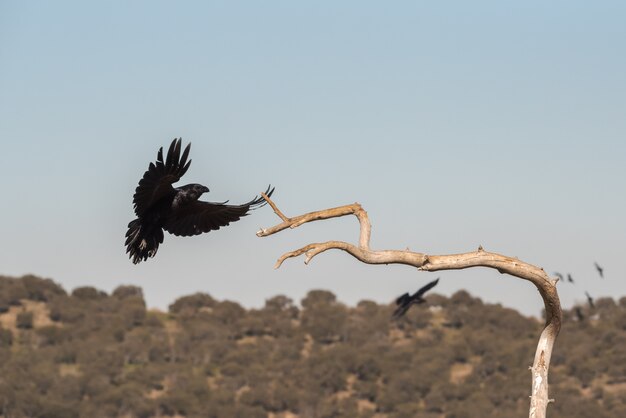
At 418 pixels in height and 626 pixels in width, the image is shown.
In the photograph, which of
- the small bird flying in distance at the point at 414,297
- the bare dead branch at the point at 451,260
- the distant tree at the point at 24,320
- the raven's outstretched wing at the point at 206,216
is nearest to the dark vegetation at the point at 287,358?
the distant tree at the point at 24,320

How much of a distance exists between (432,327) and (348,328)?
6322 millimetres

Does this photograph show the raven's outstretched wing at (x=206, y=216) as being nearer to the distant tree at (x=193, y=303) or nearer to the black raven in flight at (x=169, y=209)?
the black raven in flight at (x=169, y=209)

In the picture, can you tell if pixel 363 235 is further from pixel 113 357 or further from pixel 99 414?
pixel 113 357

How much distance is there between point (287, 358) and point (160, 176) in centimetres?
6576

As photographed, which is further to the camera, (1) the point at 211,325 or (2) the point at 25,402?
(1) the point at 211,325

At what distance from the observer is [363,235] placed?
13.0 m

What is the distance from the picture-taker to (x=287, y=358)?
81.6m

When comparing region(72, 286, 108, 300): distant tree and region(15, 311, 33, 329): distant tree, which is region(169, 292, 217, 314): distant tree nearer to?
region(72, 286, 108, 300): distant tree

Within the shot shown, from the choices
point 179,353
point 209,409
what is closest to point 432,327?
point 179,353

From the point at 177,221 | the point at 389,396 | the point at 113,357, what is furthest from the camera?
the point at 113,357

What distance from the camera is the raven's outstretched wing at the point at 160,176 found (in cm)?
1630

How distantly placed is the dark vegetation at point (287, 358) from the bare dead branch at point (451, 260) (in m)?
56.4

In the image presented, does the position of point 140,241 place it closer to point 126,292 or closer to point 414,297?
point 414,297

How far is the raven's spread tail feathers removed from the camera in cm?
1672
